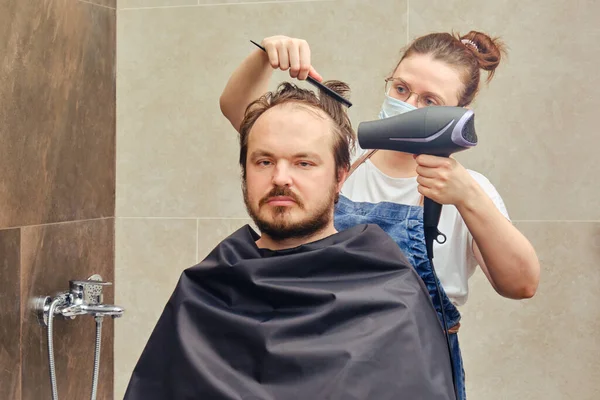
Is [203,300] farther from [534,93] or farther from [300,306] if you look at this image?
[534,93]

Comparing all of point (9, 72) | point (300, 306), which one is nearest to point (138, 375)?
point (300, 306)

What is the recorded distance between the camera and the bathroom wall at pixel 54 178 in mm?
2434

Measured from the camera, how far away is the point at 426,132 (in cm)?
167

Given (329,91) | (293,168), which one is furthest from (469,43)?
(293,168)

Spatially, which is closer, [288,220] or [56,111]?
[288,220]

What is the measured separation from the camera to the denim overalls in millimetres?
1930

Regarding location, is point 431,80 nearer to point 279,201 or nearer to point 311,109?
point 311,109

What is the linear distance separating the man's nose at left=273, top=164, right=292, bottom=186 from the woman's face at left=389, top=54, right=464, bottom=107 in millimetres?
449

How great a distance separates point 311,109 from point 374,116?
104 centimetres

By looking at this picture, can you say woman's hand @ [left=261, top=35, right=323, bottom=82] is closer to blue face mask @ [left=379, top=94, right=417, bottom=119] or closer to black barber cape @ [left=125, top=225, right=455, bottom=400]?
blue face mask @ [left=379, top=94, right=417, bottom=119]

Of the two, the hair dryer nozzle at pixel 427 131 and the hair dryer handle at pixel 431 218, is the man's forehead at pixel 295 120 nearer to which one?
the hair dryer nozzle at pixel 427 131

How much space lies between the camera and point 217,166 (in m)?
3.05

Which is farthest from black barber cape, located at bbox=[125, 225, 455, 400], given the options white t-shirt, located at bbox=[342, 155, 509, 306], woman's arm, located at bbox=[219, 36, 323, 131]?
woman's arm, located at bbox=[219, 36, 323, 131]

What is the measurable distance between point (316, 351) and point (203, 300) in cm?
33
